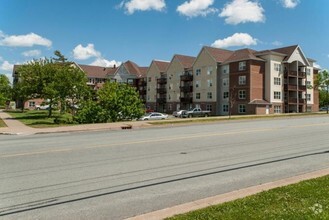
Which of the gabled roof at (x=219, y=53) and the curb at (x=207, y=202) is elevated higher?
the gabled roof at (x=219, y=53)

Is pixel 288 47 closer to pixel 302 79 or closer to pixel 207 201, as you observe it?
pixel 302 79

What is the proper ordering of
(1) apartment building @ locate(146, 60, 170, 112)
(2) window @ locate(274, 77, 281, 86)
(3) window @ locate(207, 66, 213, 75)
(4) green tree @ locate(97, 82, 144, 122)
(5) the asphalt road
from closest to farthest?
(5) the asphalt road, (4) green tree @ locate(97, 82, 144, 122), (2) window @ locate(274, 77, 281, 86), (3) window @ locate(207, 66, 213, 75), (1) apartment building @ locate(146, 60, 170, 112)

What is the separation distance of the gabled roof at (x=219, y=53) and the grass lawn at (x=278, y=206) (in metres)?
58.9

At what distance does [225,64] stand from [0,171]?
2244 inches

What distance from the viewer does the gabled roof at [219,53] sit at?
63994 mm

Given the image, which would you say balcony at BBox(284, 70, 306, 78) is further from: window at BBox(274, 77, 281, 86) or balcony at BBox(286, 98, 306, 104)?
balcony at BBox(286, 98, 306, 104)

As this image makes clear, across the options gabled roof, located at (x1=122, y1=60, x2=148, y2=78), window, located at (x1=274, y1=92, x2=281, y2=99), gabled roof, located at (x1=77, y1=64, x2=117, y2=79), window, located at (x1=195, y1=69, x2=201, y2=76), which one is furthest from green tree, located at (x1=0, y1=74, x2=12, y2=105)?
window, located at (x1=274, y1=92, x2=281, y2=99)

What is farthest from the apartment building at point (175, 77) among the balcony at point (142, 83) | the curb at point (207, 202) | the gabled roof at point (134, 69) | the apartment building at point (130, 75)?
the curb at point (207, 202)

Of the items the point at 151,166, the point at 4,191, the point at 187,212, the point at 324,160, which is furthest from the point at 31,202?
the point at 324,160

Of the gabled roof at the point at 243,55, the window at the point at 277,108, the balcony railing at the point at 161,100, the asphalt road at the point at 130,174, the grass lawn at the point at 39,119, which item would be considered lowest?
the asphalt road at the point at 130,174

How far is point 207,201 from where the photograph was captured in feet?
18.7

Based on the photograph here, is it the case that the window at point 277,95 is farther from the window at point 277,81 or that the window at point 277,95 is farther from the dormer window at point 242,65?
the dormer window at point 242,65

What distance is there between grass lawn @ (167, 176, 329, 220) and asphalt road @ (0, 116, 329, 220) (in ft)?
3.29

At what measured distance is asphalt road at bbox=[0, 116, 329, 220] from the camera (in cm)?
574
